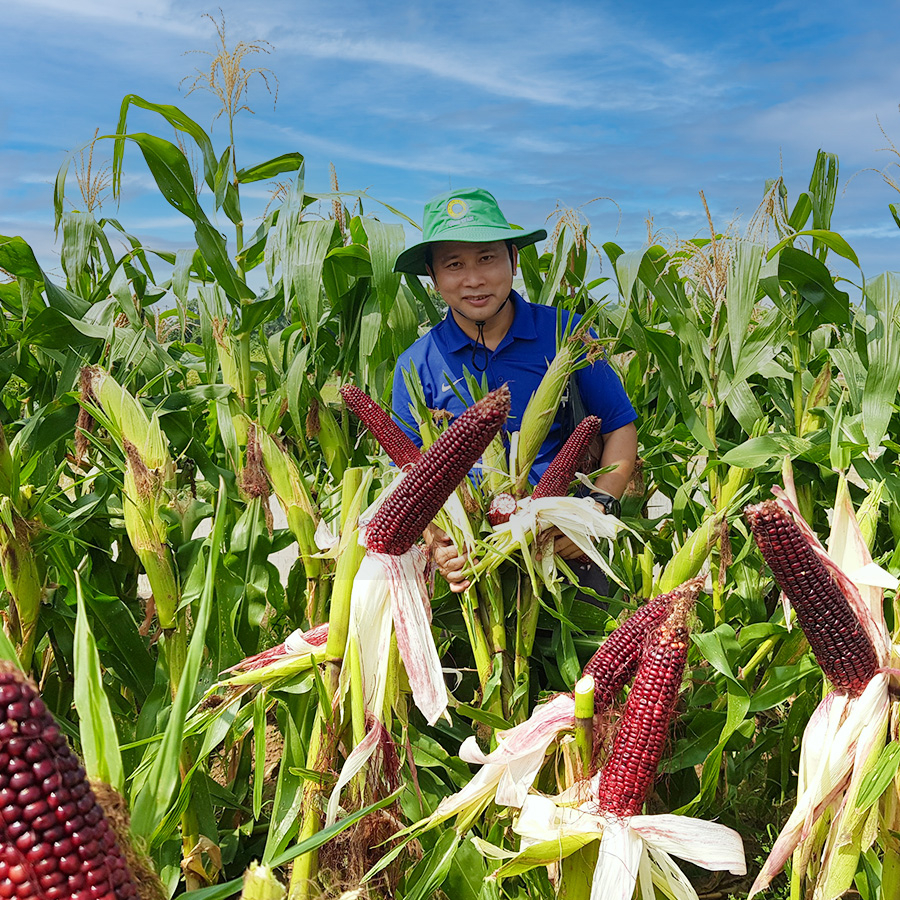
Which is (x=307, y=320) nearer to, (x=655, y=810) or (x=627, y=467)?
(x=627, y=467)

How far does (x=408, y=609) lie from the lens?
1506mm

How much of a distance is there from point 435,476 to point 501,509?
530 millimetres

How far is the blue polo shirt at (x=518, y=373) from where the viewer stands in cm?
265

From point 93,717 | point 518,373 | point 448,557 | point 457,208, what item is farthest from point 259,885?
point 457,208

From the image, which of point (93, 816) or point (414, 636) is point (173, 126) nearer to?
point (414, 636)

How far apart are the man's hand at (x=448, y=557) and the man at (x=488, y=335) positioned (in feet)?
2.12

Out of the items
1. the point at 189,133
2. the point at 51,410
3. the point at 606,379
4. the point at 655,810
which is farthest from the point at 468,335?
the point at 655,810

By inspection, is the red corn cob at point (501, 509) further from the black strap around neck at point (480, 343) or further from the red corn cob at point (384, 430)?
the black strap around neck at point (480, 343)

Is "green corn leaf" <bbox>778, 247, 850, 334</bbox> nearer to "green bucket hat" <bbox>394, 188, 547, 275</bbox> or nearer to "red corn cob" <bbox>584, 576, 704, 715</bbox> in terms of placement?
"green bucket hat" <bbox>394, 188, 547, 275</bbox>

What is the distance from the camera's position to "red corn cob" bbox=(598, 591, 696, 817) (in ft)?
3.84

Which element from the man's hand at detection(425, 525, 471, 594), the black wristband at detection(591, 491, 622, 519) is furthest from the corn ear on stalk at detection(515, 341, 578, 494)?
the black wristband at detection(591, 491, 622, 519)

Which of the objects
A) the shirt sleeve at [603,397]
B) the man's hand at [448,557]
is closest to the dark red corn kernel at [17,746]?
the man's hand at [448,557]

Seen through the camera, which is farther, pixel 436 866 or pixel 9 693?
pixel 436 866

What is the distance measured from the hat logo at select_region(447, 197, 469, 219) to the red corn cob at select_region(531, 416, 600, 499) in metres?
0.95
